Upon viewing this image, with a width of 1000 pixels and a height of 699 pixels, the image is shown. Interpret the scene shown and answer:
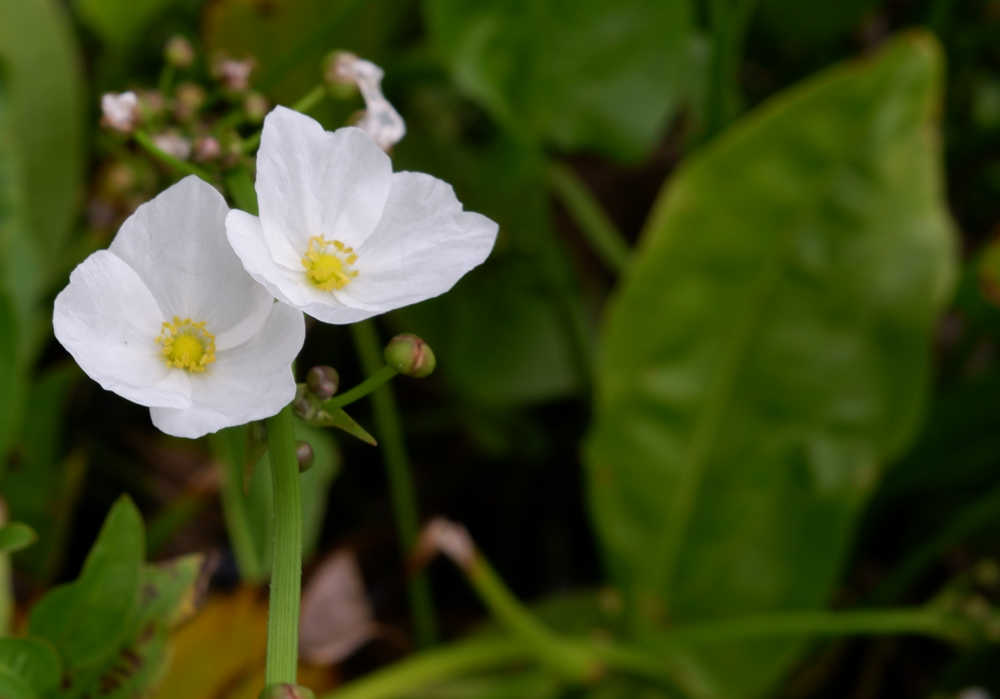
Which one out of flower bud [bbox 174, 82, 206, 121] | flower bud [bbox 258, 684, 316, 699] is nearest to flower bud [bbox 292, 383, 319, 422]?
flower bud [bbox 258, 684, 316, 699]

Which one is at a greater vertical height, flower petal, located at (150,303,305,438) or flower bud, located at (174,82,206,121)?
flower bud, located at (174,82,206,121)

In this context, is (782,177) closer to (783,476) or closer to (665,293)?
(665,293)

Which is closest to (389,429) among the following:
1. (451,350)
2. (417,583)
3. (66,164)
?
(417,583)

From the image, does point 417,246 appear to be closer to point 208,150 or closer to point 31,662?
point 208,150

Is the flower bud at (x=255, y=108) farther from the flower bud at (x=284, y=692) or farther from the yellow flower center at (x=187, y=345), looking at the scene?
the flower bud at (x=284, y=692)

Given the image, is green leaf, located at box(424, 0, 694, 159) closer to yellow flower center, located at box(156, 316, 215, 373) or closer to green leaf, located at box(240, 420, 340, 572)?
green leaf, located at box(240, 420, 340, 572)

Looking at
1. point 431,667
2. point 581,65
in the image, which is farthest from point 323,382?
point 581,65
